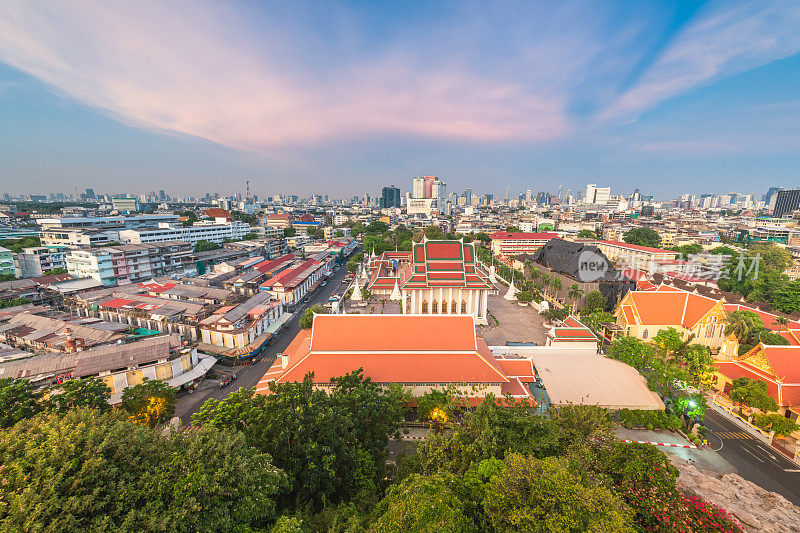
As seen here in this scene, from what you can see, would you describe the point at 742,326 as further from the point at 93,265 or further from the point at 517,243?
the point at 93,265

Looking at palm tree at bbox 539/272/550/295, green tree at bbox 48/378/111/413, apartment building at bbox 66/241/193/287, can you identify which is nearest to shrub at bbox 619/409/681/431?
green tree at bbox 48/378/111/413

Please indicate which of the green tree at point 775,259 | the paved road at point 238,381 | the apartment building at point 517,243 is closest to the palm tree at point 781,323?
the green tree at point 775,259

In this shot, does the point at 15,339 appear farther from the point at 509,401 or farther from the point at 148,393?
the point at 509,401

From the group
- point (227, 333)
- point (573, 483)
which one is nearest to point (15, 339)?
point (227, 333)

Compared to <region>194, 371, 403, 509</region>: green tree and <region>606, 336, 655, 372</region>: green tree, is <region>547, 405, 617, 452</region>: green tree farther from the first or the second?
<region>606, 336, 655, 372</region>: green tree

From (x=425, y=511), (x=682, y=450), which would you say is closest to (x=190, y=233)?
(x=425, y=511)
